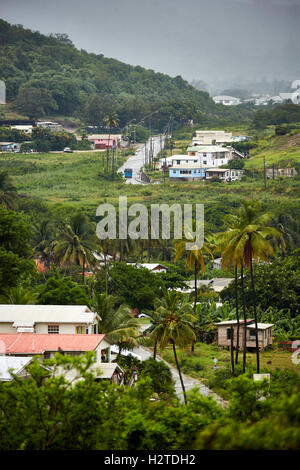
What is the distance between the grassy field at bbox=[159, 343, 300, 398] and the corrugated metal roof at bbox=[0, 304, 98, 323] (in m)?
6.52

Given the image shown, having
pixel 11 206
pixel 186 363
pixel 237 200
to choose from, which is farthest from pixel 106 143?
pixel 186 363

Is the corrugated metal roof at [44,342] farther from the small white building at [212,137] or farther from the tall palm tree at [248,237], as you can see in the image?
the small white building at [212,137]

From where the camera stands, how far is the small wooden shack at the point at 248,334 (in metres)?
47.1

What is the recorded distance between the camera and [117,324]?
134 feet

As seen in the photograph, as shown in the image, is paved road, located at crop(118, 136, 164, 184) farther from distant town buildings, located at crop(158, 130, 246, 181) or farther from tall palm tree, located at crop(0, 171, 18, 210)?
tall palm tree, located at crop(0, 171, 18, 210)

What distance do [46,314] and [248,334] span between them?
46.4 ft

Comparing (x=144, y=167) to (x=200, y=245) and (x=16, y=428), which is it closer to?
(x=200, y=245)

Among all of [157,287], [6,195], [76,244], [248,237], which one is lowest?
[157,287]

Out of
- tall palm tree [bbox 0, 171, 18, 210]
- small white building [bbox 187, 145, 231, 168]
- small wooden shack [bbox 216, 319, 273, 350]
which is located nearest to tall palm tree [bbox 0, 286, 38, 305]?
small wooden shack [bbox 216, 319, 273, 350]

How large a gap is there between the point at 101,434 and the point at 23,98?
144808 mm

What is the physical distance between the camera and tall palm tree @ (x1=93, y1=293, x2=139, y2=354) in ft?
131

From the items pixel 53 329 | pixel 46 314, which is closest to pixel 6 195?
pixel 46 314

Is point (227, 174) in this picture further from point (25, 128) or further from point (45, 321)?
point (45, 321)

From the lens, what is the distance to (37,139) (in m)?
135
